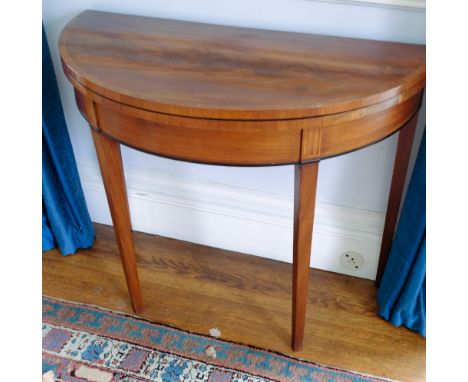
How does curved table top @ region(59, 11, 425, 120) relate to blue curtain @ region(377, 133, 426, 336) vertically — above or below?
above

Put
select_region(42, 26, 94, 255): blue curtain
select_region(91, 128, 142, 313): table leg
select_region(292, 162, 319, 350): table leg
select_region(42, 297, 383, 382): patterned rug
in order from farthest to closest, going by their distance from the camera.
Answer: select_region(42, 26, 94, 255): blue curtain → select_region(42, 297, 383, 382): patterned rug → select_region(91, 128, 142, 313): table leg → select_region(292, 162, 319, 350): table leg

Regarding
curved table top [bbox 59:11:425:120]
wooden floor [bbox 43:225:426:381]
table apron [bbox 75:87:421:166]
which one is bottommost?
wooden floor [bbox 43:225:426:381]

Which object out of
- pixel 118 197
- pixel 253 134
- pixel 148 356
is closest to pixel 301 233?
pixel 253 134

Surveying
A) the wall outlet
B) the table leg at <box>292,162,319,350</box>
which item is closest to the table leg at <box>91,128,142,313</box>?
the table leg at <box>292,162,319,350</box>

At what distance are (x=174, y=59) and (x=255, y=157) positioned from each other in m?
0.32

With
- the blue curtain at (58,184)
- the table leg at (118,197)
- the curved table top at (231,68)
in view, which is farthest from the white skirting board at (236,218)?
the curved table top at (231,68)

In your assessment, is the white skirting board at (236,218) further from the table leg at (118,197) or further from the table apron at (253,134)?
the table apron at (253,134)

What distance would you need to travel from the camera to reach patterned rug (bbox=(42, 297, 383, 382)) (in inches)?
54.5

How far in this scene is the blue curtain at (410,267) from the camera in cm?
127

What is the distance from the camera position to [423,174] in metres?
1.25

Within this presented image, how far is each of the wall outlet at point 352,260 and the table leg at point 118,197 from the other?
0.69 metres

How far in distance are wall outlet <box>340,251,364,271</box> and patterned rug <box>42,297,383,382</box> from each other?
1.26 ft

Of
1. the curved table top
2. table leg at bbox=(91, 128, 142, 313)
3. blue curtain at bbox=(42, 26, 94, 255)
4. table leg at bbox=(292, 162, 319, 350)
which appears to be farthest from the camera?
blue curtain at bbox=(42, 26, 94, 255)

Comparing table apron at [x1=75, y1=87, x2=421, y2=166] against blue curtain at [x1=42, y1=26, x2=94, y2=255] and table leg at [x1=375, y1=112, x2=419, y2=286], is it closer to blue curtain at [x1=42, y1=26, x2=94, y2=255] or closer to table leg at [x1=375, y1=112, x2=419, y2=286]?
table leg at [x1=375, y1=112, x2=419, y2=286]
